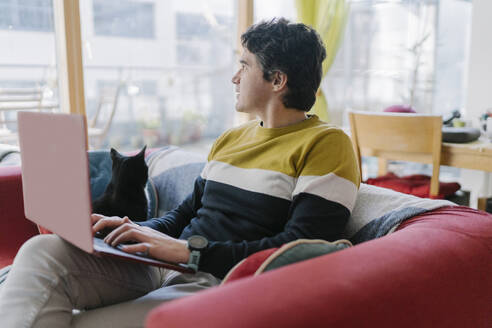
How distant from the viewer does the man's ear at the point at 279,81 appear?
1.39 metres

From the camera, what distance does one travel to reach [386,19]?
405cm

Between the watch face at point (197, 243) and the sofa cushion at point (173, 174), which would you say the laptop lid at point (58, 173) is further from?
the sofa cushion at point (173, 174)

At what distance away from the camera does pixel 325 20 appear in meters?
3.62

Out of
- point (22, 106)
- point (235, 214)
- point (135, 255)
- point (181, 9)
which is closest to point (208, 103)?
point (181, 9)

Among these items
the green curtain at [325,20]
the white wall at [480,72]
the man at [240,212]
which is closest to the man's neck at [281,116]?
the man at [240,212]

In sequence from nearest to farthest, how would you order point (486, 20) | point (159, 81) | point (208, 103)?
1. point (486, 20)
2. point (159, 81)
3. point (208, 103)

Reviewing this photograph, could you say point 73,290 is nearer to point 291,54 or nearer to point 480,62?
point 291,54

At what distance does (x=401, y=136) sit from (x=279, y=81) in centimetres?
120

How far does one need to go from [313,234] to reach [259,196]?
20 centimetres

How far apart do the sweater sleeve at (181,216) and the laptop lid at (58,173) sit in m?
0.39

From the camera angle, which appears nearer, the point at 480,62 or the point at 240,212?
the point at 240,212

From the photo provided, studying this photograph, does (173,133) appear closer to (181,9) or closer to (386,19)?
(181,9)

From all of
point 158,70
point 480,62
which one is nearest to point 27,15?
point 158,70

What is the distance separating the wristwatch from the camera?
3.84 feet
